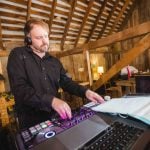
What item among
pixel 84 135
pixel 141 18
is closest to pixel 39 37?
pixel 84 135

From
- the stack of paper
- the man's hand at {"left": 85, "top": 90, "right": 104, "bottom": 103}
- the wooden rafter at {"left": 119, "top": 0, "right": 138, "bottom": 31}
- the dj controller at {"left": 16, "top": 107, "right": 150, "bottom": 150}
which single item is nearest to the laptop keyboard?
the dj controller at {"left": 16, "top": 107, "right": 150, "bottom": 150}

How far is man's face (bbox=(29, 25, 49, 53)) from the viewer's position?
1.36 metres

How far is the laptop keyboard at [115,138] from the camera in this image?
2.00 feet

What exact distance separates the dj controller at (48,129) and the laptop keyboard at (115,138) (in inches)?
6.8

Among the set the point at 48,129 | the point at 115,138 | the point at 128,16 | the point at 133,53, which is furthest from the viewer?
the point at 128,16

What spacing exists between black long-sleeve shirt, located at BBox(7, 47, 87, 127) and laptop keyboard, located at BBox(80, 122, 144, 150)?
1.43 ft

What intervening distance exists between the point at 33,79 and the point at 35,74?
4 centimetres

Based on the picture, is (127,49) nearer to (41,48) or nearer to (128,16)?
(128,16)

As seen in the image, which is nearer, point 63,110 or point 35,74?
point 63,110

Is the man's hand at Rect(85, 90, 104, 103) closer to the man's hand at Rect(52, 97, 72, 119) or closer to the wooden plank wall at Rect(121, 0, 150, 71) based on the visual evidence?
the man's hand at Rect(52, 97, 72, 119)

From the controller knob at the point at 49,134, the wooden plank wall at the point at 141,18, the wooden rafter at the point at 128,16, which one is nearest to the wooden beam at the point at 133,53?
the controller knob at the point at 49,134

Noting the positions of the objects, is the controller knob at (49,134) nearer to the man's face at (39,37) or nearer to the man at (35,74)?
the man at (35,74)

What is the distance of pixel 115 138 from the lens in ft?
2.15

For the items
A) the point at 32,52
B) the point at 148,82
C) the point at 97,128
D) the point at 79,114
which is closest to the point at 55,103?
the point at 79,114
